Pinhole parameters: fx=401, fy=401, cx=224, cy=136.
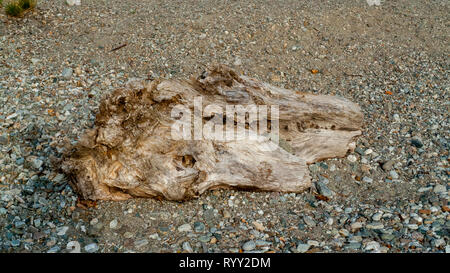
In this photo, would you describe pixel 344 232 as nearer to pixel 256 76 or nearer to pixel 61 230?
pixel 61 230

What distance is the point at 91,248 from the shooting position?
5418 mm

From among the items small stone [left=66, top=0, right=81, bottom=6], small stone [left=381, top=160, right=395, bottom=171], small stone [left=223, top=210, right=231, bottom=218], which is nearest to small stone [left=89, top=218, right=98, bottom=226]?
small stone [left=223, top=210, right=231, bottom=218]

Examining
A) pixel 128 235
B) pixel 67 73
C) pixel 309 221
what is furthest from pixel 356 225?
pixel 67 73

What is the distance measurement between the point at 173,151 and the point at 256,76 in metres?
4.69

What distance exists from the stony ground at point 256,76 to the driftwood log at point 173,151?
13.5 inches

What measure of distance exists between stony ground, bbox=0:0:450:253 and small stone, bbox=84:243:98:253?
1 cm

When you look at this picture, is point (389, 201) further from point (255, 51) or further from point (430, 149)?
point (255, 51)

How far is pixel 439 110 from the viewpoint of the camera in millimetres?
8688

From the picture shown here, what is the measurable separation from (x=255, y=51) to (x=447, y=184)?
588 cm

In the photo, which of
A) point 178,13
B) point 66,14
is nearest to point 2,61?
point 66,14

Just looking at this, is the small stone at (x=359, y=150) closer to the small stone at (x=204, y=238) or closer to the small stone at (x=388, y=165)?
the small stone at (x=388, y=165)

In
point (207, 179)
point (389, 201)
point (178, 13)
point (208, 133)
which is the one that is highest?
point (178, 13)

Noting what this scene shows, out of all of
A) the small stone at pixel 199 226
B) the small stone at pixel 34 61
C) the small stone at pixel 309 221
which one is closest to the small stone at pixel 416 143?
the small stone at pixel 309 221

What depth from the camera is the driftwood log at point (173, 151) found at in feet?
18.5
